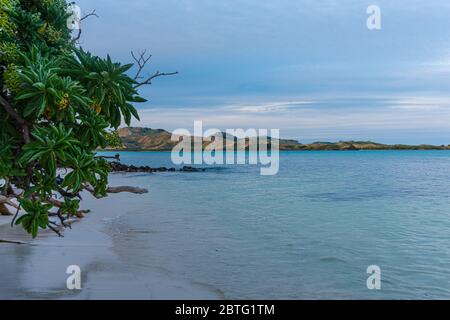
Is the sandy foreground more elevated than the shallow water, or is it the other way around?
the sandy foreground

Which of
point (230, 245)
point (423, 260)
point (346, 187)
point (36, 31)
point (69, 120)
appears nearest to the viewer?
point (69, 120)

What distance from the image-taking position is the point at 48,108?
7070mm

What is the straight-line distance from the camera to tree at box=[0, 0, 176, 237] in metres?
7.03

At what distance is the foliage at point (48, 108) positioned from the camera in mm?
7027

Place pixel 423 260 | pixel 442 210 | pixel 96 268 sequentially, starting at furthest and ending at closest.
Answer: pixel 442 210
pixel 423 260
pixel 96 268

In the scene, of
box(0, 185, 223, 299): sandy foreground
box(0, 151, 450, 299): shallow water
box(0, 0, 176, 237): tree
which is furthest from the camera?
box(0, 151, 450, 299): shallow water

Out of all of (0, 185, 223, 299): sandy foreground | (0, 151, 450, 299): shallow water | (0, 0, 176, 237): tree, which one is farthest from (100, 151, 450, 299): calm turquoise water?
(0, 0, 176, 237): tree

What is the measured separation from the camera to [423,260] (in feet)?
56.1

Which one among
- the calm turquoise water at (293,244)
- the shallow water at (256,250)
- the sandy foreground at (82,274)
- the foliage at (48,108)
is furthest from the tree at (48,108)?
the calm turquoise water at (293,244)

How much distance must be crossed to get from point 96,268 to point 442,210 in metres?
27.1

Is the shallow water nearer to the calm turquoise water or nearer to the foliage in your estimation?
the calm turquoise water

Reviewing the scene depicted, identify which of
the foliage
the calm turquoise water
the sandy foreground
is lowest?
the calm turquoise water
